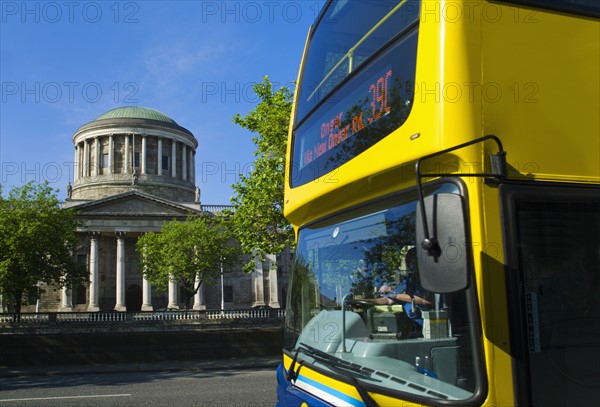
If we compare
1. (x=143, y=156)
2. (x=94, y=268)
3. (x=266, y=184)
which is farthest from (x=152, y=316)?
(x=143, y=156)

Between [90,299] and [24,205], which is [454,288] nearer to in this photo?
[24,205]

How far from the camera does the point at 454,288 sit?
94.2 inches

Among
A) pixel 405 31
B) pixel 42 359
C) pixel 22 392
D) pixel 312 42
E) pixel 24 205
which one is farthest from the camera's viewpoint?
pixel 24 205

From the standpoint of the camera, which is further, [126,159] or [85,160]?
[85,160]

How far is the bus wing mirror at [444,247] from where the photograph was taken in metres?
2.42

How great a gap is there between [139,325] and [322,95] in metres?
29.3

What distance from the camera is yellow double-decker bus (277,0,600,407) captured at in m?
2.52

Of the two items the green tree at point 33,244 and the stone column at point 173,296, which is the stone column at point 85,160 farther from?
the green tree at point 33,244

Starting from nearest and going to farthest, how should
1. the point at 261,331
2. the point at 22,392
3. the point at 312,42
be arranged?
the point at 312,42
the point at 22,392
the point at 261,331

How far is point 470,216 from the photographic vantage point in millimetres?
2582

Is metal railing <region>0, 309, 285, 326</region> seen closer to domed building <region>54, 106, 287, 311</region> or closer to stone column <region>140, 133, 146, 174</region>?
domed building <region>54, 106, 287, 311</region>

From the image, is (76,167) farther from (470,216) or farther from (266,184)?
(470,216)

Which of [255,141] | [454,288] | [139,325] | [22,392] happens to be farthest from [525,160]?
[139,325]

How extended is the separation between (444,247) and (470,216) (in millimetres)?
225
